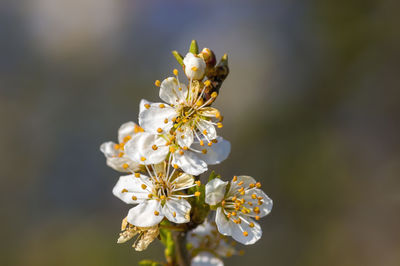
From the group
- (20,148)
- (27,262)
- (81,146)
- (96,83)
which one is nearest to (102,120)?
(81,146)

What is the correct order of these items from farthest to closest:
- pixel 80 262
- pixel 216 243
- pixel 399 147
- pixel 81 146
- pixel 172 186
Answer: pixel 81 146
pixel 399 147
pixel 80 262
pixel 216 243
pixel 172 186

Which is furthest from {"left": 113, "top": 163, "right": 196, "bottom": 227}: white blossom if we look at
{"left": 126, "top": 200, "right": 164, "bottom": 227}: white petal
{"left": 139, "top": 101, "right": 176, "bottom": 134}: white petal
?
{"left": 139, "top": 101, "right": 176, "bottom": 134}: white petal

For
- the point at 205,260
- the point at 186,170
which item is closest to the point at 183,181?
the point at 186,170

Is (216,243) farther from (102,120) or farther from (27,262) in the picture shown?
(102,120)

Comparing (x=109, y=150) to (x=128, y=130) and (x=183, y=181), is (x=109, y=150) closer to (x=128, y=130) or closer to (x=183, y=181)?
(x=128, y=130)

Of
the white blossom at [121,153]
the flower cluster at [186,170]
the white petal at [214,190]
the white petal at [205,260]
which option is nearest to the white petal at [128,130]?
the white blossom at [121,153]

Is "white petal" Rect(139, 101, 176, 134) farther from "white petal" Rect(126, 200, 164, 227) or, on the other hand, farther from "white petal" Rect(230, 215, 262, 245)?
"white petal" Rect(230, 215, 262, 245)

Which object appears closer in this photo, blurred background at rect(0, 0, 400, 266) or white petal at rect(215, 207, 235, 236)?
white petal at rect(215, 207, 235, 236)
